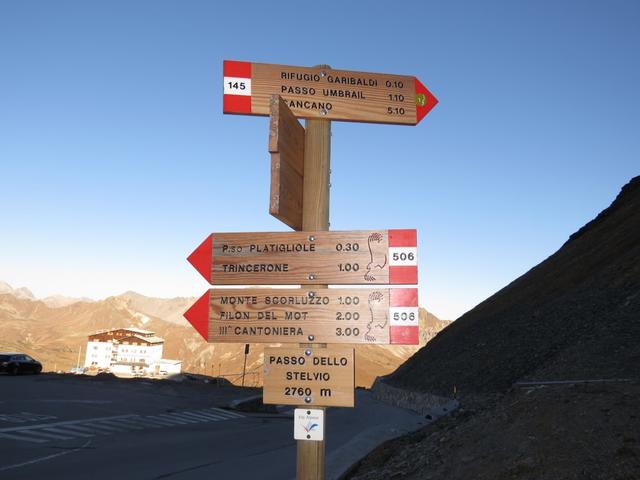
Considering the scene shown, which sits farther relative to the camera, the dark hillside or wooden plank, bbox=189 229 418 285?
the dark hillside

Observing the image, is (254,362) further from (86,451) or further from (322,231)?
(322,231)

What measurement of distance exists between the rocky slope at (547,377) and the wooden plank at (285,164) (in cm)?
382

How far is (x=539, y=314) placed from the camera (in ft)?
98.3

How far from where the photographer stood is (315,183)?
159 inches

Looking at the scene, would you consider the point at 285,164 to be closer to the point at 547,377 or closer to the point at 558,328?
the point at 547,377

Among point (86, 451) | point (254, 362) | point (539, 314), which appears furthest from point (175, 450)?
point (254, 362)

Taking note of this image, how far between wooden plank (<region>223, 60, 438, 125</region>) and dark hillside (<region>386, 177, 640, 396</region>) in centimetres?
1064

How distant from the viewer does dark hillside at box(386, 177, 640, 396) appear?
16281mm

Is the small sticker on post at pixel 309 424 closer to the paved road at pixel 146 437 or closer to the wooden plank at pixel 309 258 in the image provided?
the wooden plank at pixel 309 258

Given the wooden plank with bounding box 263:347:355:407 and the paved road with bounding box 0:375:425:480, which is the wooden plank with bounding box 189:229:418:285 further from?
the paved road with bounding box 0:375:425:480

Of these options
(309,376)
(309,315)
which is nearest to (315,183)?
(309,315)

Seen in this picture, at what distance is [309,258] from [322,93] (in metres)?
1.44

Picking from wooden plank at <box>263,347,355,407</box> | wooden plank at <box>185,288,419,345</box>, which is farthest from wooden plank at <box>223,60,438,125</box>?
wooden plank at <box>263,347,355,407</box>

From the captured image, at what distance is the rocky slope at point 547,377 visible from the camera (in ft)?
19.1
